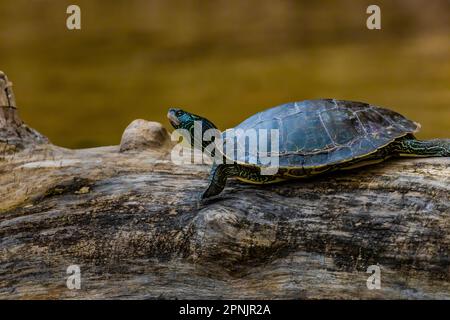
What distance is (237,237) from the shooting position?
2803 mm

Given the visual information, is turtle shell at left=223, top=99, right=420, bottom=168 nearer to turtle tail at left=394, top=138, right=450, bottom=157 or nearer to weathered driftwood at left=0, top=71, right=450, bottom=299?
turtle tail at left=394, top=138, right=450, bottom=157

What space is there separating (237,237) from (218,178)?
46 centimetres

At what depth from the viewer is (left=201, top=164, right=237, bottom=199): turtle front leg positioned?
3.11 m

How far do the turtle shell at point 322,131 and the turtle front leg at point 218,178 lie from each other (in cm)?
8

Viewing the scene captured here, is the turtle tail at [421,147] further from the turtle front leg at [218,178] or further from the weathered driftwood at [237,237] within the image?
the turtle front leg at [218,178]

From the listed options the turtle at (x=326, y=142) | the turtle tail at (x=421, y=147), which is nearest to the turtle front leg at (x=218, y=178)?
the turtle at (x=326, y=142)

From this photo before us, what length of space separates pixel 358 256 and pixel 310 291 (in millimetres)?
317

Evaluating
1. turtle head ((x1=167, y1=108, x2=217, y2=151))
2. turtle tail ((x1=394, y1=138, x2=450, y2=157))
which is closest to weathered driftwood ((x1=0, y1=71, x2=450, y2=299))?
turtle tail ((x1=394, y1=138, x2=450, y2=157))

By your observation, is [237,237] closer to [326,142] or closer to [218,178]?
[218,178]

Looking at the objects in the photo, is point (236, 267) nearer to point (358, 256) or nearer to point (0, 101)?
point (358, 256)

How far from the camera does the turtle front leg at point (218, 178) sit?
311 centimetres

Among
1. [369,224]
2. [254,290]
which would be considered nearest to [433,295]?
[369,224]

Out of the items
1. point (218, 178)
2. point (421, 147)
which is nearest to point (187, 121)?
point (218, 178)

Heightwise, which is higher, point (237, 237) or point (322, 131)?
point (322, 131)
